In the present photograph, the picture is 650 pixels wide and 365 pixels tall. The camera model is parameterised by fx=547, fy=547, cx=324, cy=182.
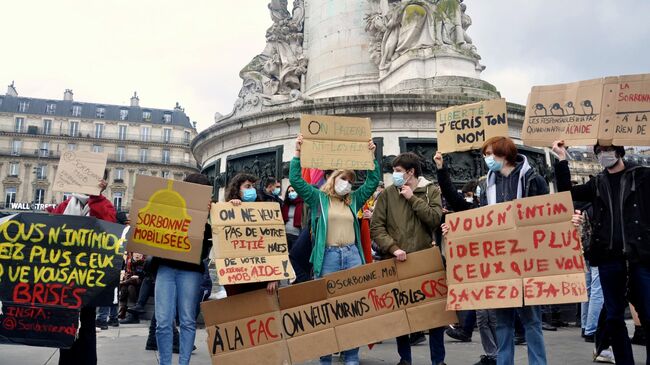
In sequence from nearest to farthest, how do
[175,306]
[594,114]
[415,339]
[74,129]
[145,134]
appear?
1. [594,114]
2. [175,306]
3. [415,339]
4. [74,129]
5. [145,134]

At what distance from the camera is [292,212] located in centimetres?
852

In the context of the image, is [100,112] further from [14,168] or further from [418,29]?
[418,29]

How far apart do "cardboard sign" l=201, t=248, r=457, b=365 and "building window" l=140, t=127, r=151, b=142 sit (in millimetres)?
69340

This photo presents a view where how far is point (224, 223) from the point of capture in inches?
207

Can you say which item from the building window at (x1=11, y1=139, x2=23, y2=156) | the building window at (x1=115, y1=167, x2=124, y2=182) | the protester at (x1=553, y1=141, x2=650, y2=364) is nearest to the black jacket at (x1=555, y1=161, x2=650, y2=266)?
the protester at (x1=553, y1=141, x2=650, y2=364)

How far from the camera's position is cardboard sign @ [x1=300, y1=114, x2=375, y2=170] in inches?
238

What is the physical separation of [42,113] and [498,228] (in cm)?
7629

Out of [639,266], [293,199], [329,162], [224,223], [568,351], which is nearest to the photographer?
[639,266]

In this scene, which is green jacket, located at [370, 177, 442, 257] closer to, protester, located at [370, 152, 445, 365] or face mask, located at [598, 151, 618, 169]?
protester, located at [370, 152, 445, 365]

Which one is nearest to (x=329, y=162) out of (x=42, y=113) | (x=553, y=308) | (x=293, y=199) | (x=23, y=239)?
(x=293, y=199)

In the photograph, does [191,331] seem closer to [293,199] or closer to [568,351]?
[293,199]

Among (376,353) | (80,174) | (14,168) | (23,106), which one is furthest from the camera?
(23,106)

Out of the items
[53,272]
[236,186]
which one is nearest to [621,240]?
[236,186]

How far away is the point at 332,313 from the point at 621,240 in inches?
102
